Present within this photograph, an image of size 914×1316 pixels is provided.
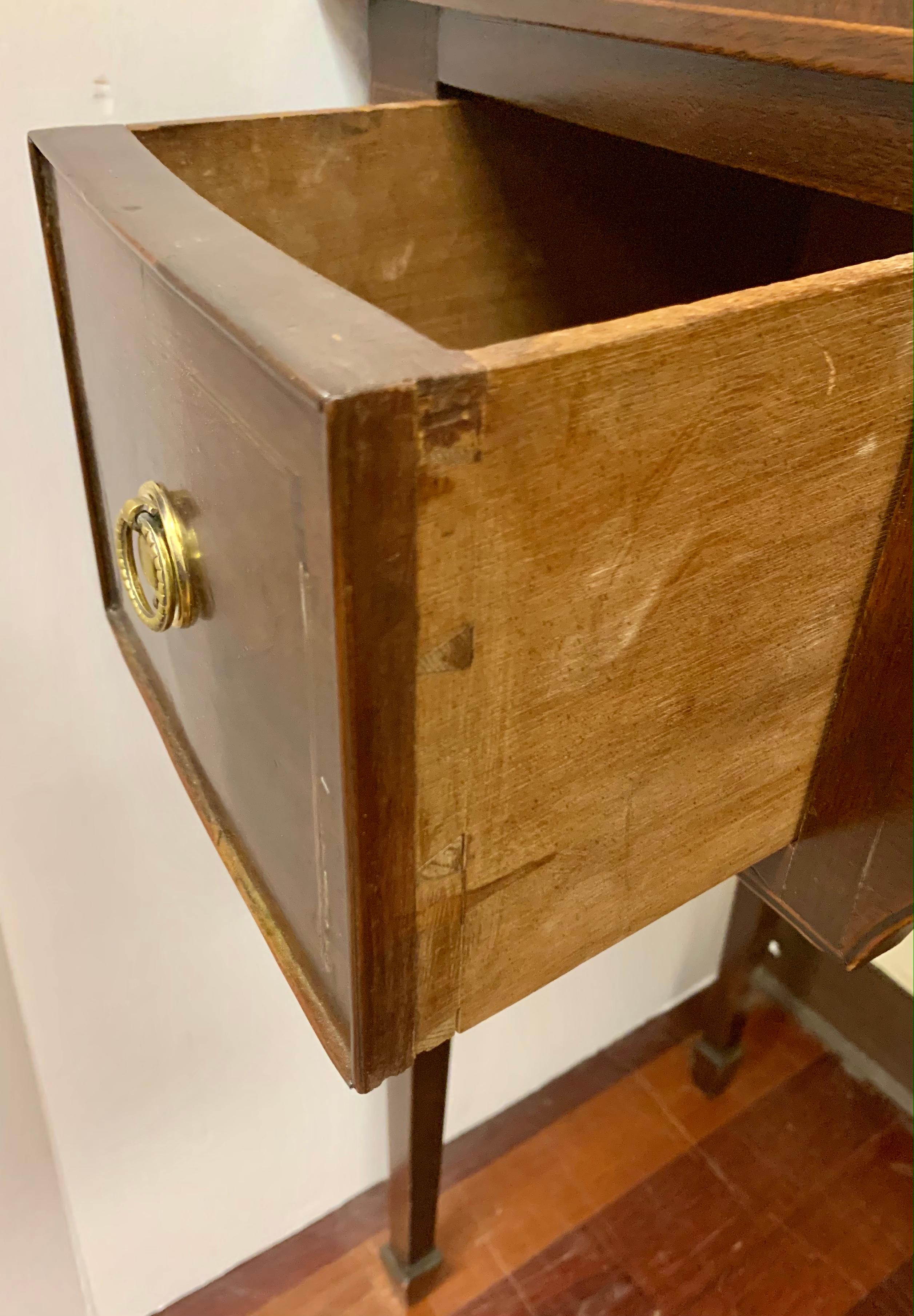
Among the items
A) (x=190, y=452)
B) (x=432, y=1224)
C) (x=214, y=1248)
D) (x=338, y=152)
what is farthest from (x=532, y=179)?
(x=214, y=1248)

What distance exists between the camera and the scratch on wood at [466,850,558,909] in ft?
1.30

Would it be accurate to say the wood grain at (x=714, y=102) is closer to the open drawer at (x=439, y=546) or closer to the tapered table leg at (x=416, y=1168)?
the open drawer at (x=439, y=546)

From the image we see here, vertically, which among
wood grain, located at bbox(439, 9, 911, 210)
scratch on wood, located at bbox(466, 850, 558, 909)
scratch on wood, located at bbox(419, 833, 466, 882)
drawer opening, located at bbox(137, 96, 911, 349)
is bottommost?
scratch on wood, located at bbox(466, 850, 558, 909)

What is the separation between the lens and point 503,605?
32 centimetres

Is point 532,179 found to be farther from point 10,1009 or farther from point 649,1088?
point 649,1088

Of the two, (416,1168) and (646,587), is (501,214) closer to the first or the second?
(646,587)

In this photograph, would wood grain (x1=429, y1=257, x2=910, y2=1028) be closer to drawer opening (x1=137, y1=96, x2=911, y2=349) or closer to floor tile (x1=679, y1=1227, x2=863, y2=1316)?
drawer opening (x1=137, y1=96, x2=911, y2=349)

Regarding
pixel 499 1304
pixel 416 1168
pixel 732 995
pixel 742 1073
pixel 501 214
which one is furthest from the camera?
pixel 742 1073

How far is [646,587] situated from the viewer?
361 mm

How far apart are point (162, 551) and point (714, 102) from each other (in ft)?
1.01

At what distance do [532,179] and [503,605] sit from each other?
0.40 m

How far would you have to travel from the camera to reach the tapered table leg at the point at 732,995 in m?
1.12

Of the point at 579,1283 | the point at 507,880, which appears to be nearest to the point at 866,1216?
the point at 579,1283

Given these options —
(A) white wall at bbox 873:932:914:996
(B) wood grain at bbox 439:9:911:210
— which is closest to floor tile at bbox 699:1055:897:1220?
(A) white wall at bbox 873:932:914:996
